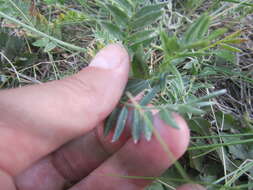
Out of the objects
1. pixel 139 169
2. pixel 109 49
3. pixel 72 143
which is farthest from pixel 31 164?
pixel 109 49

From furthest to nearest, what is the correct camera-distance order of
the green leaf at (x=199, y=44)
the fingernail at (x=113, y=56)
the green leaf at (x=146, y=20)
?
the fingernail at (x=113, y=56)
the green leaf at (x=146, y=20)
the green leaf at (x=199, y=44)

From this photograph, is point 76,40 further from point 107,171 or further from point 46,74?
point 107,171

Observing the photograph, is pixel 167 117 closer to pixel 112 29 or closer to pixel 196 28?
pixel 196 28

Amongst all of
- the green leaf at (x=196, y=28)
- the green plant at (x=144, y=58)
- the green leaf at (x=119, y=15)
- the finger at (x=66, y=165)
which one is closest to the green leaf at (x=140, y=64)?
the green plant at (x=144, y=58)

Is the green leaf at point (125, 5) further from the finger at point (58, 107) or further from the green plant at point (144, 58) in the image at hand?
the finger at point (58, 107)

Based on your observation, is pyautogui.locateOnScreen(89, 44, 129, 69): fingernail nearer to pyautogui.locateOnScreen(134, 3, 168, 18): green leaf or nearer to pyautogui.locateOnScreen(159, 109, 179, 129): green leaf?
pyautogui.locateOnScreen(134, 3, 168, 18): green leaf

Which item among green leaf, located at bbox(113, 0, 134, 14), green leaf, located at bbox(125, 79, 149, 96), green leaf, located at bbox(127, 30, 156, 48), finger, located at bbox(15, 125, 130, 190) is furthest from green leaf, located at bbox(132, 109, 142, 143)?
finger, located at bbox(15, 125, 130, 190)
